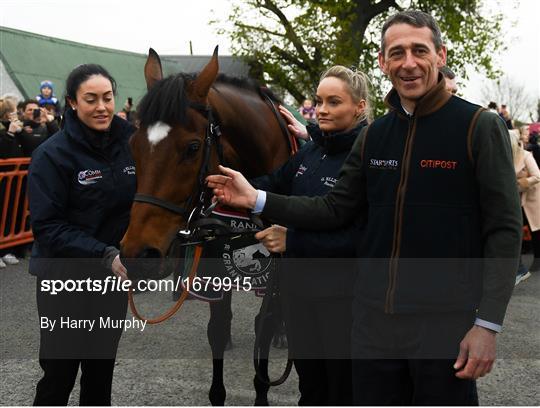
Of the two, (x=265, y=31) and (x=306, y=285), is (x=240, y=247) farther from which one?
(x=265, y=31)

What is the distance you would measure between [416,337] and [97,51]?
94.5 feet

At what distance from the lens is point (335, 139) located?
2846 millimetres

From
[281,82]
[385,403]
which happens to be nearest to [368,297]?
[385,403]

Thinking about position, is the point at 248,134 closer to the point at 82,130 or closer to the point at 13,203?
the point at 82,130

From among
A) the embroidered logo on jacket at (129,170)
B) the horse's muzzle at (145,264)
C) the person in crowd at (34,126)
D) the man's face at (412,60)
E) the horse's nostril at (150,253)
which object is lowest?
the horse's muzzle at (145,264)

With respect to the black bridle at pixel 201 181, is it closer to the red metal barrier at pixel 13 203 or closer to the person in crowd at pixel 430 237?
the person in crowd at pixel 430 237

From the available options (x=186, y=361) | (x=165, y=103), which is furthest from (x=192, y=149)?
(x=186, y=361)

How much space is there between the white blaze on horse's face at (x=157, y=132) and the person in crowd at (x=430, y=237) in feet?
2.95

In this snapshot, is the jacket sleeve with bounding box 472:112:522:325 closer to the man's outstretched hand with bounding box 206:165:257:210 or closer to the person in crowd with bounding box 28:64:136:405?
the man's outstretched hand with bounding box 206:165:257:210

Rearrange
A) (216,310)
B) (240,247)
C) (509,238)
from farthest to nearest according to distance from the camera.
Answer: (216,310) < (240,247) < (509,238)

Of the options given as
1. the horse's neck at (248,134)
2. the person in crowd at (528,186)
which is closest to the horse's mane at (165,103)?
the horse's neck at (248,134)

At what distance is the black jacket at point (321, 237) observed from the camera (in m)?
2.64

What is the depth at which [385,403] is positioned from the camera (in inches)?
84.4

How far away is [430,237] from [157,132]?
1207mm
